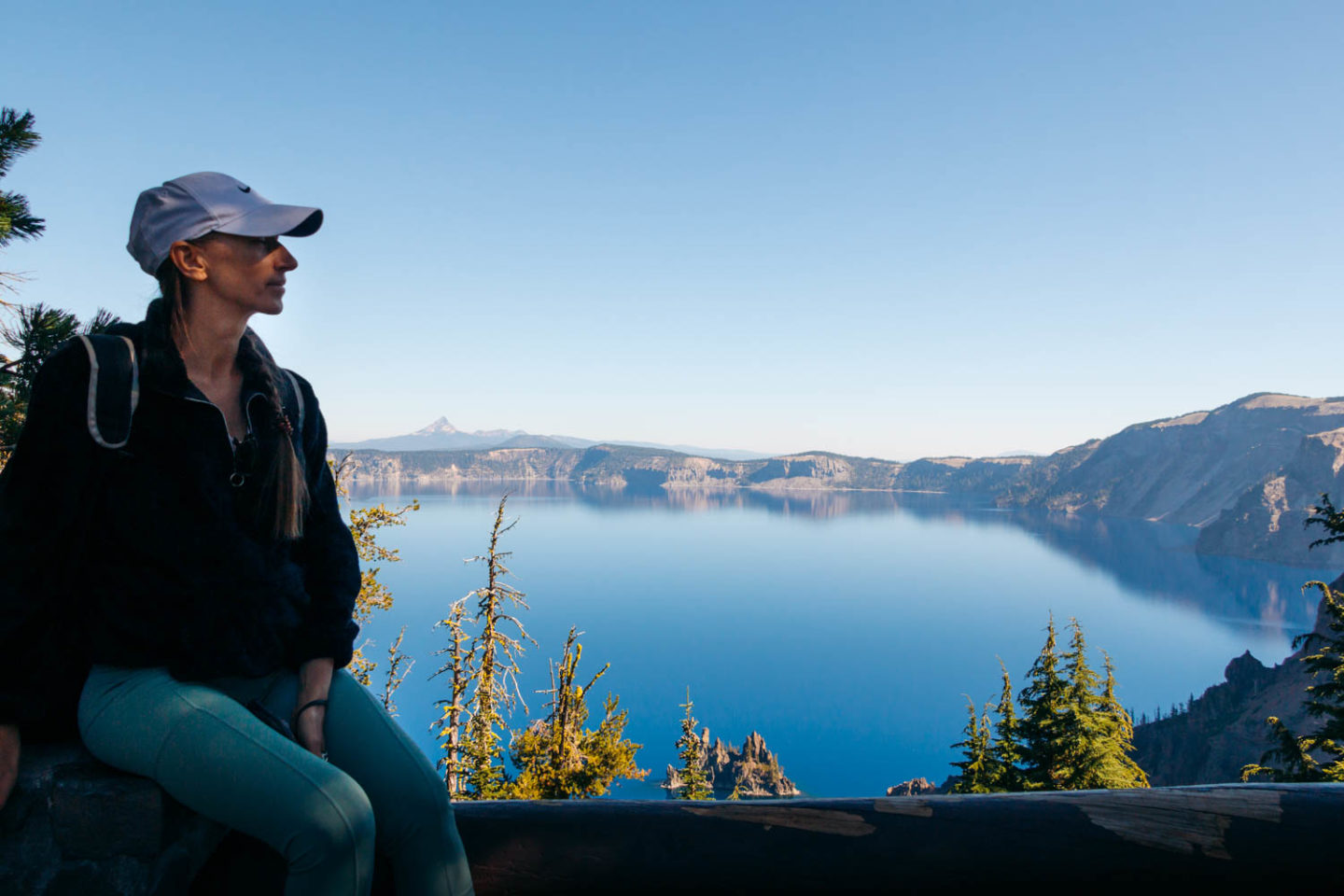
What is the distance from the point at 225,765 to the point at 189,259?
1.05 m

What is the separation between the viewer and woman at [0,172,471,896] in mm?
1248

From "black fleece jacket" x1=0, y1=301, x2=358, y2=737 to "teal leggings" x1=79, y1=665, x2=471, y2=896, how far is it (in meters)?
0.07

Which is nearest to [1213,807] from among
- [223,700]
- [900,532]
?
[223,700]

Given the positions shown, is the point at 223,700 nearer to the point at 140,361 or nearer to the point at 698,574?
the point at 140,361

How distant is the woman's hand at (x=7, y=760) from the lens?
1.18m

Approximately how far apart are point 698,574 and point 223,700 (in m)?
109

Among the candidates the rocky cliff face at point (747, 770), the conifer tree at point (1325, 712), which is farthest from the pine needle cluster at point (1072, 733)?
the rocky cliff face at point (747, 770)

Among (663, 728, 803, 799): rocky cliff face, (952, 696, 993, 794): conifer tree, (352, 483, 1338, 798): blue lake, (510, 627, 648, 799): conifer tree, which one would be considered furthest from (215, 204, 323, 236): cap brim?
(663, 728, 803, 799): rocky cliff face

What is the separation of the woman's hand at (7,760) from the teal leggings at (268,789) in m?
0.09

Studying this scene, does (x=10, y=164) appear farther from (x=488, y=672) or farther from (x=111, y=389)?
(x=488, y=672)

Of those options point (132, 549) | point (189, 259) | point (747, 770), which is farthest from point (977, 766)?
point (747, 770)

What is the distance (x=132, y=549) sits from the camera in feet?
4.48

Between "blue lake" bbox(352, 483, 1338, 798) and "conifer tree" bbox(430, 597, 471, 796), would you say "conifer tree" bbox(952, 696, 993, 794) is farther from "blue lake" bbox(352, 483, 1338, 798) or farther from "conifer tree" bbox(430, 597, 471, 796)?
"blue lake" bbox(352, 483, 1338, 798)

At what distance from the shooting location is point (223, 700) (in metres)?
1.34
